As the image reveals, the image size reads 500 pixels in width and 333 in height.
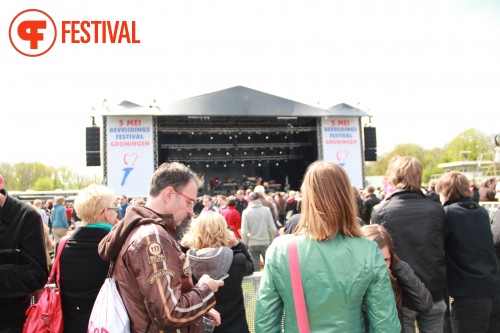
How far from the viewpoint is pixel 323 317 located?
5.10 ft

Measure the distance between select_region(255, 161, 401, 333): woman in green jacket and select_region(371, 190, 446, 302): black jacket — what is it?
38.1 inches

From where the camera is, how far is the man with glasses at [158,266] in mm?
1483

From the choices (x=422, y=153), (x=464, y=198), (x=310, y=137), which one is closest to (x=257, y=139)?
(x=310, y=137)

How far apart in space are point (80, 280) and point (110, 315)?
741mm

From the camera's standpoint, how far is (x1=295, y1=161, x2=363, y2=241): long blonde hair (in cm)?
158

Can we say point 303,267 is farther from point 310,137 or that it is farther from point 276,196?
point 310,137

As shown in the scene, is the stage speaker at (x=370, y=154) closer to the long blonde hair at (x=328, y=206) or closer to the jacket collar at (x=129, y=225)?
the long blonde hair at (x=328, y=206)

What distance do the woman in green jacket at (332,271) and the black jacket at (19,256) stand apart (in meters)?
1.44

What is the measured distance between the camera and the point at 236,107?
1667cm

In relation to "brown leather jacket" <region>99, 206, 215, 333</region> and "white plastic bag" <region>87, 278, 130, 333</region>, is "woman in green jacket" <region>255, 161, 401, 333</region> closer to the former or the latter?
"brown leather jacket" <region>99, 206, 215, 333</region>

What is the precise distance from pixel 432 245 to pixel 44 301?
2.32 m

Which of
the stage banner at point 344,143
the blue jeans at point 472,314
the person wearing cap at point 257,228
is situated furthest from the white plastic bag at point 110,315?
the stage banner at point 344,143

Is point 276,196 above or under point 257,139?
under

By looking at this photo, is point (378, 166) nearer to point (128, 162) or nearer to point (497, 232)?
point (128, 162)
